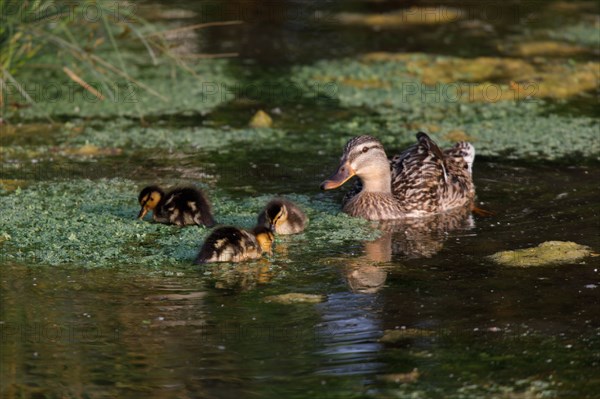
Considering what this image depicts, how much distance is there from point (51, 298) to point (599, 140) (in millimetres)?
4968

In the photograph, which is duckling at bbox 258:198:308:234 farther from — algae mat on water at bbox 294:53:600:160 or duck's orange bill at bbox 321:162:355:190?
algae mat on water at bbox 294:53:600:160

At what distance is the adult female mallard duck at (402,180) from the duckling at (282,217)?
51cm

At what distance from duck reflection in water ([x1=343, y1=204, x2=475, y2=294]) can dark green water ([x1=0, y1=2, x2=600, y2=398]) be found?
0.06 feet

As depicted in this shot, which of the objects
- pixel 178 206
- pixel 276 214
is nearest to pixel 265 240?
pixel 276 214

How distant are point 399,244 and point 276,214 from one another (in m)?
0.78

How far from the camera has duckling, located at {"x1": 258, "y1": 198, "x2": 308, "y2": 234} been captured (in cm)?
675

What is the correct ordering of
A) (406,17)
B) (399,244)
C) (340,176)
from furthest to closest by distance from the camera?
(406,17) → (340,176) → (399,244)

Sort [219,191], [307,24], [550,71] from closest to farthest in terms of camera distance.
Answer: [219,191] → [550,71] → [307,24]

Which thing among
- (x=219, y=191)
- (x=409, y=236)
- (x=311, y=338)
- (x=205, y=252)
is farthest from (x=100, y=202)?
(x=311, y=338)

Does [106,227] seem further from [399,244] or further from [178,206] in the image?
[399,244]

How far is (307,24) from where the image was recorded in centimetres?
1417

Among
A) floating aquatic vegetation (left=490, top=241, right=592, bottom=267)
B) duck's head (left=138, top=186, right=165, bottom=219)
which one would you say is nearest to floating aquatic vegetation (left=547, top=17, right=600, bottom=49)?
floating aquatic vegetation (left=490, top=241, right=592, bottom=267)

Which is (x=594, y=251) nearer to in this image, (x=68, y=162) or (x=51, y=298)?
(x=51, y=298)

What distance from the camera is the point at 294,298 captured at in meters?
5.82
